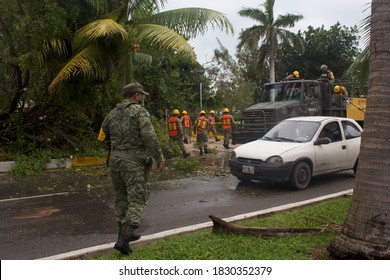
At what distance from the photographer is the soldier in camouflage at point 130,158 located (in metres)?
4.56

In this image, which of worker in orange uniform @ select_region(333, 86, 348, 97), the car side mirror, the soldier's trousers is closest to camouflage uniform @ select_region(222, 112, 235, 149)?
worker in orange uniform @ select_region(333, 86, 348, 97)

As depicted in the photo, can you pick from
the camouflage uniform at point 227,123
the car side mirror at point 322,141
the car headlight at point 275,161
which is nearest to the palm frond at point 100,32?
the car headlight at point 275,161

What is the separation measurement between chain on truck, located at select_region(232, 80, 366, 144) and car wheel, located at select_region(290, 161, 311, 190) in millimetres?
5758

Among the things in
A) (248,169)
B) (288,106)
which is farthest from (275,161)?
(288,106)

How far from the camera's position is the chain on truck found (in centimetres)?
1459

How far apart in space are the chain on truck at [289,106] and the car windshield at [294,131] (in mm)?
4686

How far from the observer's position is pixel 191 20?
1158cm

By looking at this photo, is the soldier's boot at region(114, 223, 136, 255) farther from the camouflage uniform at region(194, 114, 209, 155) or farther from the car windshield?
the camouflage uniform at region(194, 114, 209, 155)

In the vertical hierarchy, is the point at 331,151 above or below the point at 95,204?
above

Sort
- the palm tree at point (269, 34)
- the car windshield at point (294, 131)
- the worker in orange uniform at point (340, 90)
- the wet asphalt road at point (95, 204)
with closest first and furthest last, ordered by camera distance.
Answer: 1. the wet asphalt road at point (95, 204)
2. the car windshield at point (294, 131)
3. the worker in orange uniform at point (340, 90)
4. the palm tree at point (269, 34)

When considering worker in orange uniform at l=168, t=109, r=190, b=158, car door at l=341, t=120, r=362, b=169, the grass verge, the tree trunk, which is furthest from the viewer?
worker in orange uniform at l=168, t=109, r=190, b=158

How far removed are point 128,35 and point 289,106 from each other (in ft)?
21.2

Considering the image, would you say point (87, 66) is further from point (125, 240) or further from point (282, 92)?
point (282, 92)

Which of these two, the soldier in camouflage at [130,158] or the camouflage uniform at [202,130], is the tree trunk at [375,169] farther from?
the camouflage uniform at [202,130]
